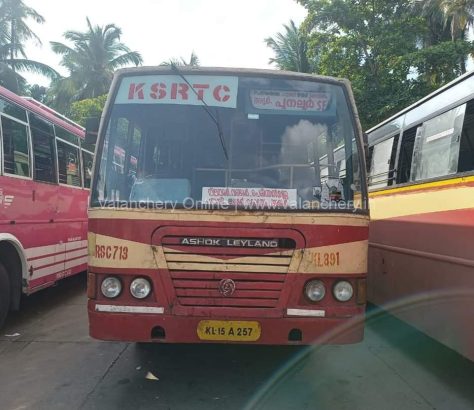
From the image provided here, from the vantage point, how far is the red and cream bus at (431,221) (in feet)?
13.7

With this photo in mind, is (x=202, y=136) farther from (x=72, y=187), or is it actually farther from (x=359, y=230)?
(x=72, y=187)

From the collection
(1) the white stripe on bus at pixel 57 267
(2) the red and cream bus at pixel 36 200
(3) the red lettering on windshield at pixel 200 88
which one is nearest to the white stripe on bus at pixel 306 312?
(3) the red lettering on windshield at pixel 200 88

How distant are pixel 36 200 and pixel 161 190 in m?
3.03

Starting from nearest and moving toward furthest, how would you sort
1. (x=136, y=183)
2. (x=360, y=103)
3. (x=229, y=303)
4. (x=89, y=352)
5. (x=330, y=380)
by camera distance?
(x=229, y=303)
(x=136, y=183)
(x=330, y=380)
(x=89, y=352)
(x=360, y=103)

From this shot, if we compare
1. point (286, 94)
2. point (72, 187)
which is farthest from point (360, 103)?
point (286, 94)

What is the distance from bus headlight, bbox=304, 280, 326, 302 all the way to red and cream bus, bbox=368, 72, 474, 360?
1.21 metres

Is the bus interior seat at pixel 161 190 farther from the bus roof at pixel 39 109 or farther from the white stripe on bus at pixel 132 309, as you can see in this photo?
the bus roof at pixel 39 109

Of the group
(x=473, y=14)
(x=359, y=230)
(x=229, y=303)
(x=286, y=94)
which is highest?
(x=473, y=14)

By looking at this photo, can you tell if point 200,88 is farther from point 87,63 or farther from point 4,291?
point 87,63

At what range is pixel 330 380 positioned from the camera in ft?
14.8

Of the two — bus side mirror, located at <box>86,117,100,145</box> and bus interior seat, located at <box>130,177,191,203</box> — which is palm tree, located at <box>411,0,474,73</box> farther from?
bus interior seat, located at <box>130,177,191,203</box>

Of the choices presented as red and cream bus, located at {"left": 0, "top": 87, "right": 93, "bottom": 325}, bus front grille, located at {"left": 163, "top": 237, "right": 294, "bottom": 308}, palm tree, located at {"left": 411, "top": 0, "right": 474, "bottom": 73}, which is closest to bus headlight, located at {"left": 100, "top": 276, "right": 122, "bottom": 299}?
bus front grille, located at {"left": 163, "top": 237, "right": 294, "bottom": 308}

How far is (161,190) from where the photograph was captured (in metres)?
4.04

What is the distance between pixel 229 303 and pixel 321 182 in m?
1.28
